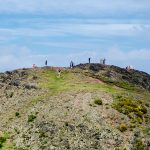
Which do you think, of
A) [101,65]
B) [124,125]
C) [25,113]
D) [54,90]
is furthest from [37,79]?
[101,65]

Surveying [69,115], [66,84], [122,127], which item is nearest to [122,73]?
[66,84]

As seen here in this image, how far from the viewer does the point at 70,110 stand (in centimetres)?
9094

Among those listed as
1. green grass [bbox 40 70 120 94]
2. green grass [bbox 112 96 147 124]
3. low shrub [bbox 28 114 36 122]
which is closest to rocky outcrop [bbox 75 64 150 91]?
green grass [bbox 40 70 120 94]

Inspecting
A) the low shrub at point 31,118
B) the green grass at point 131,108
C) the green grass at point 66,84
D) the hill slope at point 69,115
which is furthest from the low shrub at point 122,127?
the green grass at point 66,84

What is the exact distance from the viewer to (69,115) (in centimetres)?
8881

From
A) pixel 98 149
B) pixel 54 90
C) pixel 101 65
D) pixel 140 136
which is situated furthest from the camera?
pixel 101 65

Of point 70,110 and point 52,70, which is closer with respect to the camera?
point 70,110

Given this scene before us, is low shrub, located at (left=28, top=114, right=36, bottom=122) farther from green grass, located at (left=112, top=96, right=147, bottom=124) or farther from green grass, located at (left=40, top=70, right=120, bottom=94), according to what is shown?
green grass, located at (left=112, top=96, right=147, bottom=124)

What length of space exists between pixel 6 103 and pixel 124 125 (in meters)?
26.9

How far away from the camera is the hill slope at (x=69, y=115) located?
80.6 metres

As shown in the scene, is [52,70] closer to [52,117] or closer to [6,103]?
[6,103]

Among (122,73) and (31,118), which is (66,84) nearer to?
(31,118)

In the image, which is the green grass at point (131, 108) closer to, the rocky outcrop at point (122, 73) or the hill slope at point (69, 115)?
the hill slope at point (69, 115)

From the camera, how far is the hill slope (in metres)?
80.6
